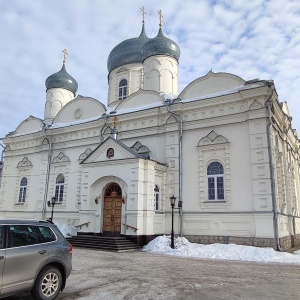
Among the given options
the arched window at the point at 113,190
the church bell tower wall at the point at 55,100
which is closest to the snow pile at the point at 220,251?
the arched window at the point at 113,190

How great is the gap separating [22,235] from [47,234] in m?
0.54

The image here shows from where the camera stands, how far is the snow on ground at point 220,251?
34.6 ft

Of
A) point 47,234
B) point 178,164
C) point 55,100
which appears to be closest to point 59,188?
point 55,100

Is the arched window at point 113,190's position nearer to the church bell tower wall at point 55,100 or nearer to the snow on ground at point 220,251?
the snow on ground at point 220,251

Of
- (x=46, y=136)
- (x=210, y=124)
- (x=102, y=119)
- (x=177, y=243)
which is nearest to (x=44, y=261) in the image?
(x=177, y=243)

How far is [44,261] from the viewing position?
493cm

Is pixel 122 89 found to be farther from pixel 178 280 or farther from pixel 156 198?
pixel 178 280

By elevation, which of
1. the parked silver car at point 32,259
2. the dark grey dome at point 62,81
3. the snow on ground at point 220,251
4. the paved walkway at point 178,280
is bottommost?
the paved walkway at point 178,280

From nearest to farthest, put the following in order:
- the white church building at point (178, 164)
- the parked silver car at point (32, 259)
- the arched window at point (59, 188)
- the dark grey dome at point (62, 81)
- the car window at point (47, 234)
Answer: the parked silver car at point (32, 259) < the car window at point (47, 234) < the white church building at point (178, 164) < the arched window at point (59, 188) < the dark grey dome at point (62, 81)

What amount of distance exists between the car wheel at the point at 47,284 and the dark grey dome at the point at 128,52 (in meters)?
17.9

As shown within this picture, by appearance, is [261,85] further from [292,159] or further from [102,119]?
[102,119]

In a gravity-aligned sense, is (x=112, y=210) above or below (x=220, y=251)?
above

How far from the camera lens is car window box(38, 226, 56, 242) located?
5.27 m

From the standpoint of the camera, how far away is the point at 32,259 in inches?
187
